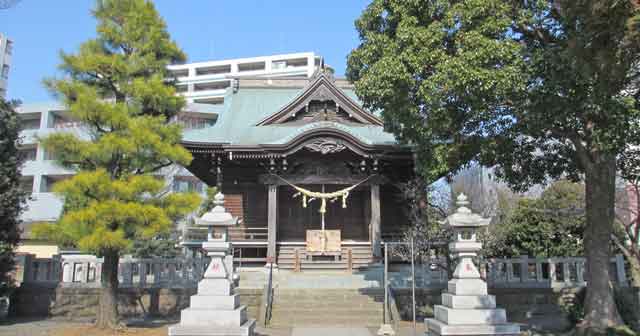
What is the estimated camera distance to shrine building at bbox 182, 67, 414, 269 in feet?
54.7

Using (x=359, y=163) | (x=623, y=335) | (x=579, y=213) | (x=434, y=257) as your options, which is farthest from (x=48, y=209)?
(x=623, y=335)

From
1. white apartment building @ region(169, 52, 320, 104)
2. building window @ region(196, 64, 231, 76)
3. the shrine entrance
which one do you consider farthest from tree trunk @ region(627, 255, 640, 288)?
building window @ region(196, 64, 231, 76)

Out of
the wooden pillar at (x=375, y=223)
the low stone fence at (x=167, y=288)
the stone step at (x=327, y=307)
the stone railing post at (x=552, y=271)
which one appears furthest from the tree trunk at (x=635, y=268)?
the wooden pillar at (x=375, y=223)

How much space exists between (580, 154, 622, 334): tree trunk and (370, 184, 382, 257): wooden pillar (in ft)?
24.8

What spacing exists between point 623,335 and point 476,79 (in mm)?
5947

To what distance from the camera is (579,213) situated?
17453 millimetres

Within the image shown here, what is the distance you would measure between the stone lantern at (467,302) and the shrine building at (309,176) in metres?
7.47

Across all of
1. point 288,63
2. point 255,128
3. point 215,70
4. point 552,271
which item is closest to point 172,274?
point 255,128

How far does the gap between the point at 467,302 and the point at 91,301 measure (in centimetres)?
1055

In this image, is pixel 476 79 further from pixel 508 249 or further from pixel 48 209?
pixel 48 209

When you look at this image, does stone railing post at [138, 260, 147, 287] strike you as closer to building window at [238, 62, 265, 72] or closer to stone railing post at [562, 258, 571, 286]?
stone railing post at [562, 258, 571, 286]

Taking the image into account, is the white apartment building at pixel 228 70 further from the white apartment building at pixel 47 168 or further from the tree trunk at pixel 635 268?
the tree trunk at pixel 635 268

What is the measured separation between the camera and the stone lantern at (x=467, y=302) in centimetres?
814

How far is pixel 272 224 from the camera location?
55.4 feet
